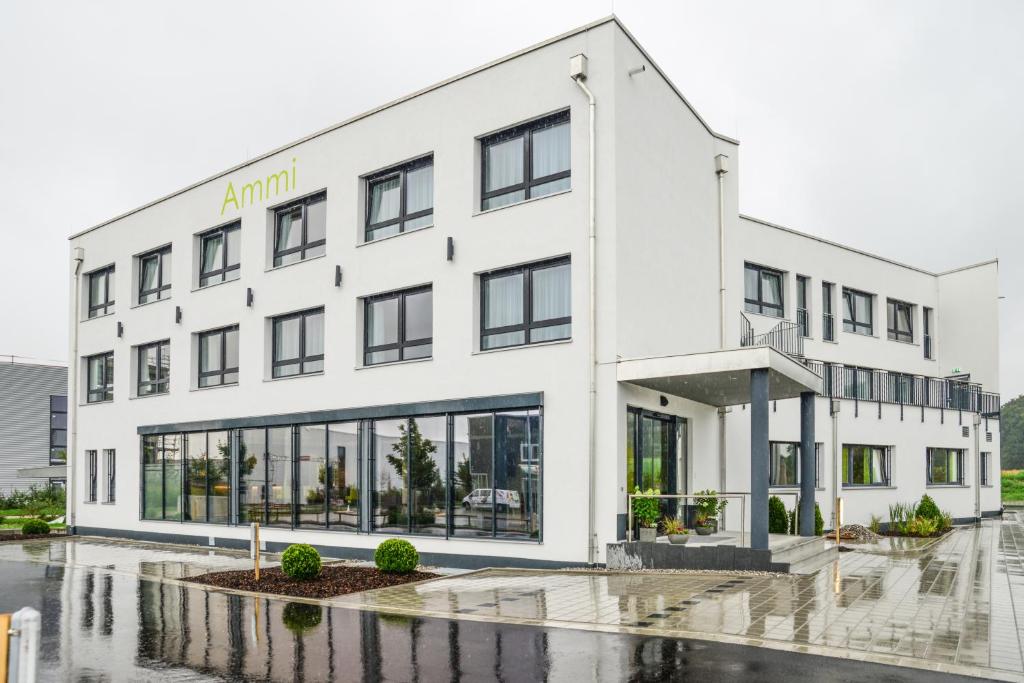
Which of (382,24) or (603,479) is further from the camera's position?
(382,24)

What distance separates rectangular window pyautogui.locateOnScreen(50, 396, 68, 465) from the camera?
5032cm

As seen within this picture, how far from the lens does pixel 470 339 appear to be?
56.4ft

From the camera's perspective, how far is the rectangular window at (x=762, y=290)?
26188mm

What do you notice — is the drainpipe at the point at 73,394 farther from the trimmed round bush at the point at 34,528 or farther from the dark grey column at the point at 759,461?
the dark grey column at the point at 759,461

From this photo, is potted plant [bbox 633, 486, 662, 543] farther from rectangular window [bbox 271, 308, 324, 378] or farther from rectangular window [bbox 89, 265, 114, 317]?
rectangular window [bbox 89, 265, 114, 317]

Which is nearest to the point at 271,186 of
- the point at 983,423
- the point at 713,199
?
the point at 713,199

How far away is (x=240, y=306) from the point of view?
22.5 meters

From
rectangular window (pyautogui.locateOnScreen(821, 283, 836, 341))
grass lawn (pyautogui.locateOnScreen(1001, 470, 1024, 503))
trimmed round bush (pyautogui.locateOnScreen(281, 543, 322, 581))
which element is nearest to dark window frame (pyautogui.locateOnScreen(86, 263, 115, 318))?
trimmed round bush (pyautogui.locateOnScreen(281, 543, 322, 581))

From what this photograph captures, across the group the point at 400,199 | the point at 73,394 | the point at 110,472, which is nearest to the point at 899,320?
the point at 400,199

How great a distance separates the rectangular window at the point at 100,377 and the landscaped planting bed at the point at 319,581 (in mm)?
13550

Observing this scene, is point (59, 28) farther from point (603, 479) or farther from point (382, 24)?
point (603, 479)

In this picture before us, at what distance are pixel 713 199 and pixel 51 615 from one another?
16063 mm

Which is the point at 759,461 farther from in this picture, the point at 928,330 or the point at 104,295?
the point at 104,295

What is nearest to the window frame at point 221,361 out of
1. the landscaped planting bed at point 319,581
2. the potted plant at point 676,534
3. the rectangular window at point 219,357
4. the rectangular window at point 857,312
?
the rectangular window at point 219,357
